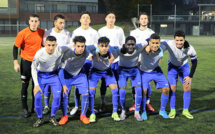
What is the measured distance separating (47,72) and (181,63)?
290 centimetres

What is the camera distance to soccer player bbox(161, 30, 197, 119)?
609 centimetres

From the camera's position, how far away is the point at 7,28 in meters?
48.8

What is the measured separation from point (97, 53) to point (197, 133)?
248 cm

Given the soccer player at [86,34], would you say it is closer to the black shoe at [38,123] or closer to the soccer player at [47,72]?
the soccer player at [47,72]

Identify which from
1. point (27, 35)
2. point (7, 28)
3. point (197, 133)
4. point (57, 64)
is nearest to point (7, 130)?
point (57, 64)

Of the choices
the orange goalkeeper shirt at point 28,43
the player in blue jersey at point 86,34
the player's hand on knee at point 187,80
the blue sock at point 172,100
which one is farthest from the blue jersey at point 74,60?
the player's hand on knee at point 187,80

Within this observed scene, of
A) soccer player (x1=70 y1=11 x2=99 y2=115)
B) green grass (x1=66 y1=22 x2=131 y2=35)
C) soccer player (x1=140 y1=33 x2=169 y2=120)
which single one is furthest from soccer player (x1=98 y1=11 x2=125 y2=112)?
green grass (x1=66 y1=22 x2=131 y2=35)

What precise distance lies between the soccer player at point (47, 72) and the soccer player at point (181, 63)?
2.30 metres

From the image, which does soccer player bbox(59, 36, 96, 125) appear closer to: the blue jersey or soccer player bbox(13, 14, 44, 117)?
the blue jersey

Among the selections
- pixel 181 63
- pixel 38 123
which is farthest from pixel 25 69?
pixel 181 63

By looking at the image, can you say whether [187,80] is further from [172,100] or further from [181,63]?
[172,100]

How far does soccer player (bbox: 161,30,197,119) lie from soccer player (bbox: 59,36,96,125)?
173 centimetres

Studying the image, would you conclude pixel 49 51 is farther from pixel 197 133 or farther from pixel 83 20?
pixel 197 133

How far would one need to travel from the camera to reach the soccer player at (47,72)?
5.46m
